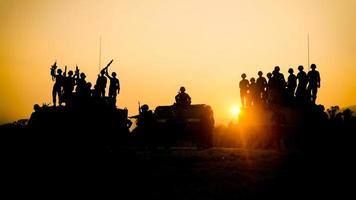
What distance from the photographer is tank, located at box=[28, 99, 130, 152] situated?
14.9m

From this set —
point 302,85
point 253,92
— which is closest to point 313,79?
point 302,85

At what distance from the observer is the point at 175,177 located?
331 inches

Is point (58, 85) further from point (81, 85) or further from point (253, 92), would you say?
point (253, 92)

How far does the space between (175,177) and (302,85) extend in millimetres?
10388

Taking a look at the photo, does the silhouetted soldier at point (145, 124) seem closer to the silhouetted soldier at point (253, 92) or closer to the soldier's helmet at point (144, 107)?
the soldier's helmet at point (144, 107)

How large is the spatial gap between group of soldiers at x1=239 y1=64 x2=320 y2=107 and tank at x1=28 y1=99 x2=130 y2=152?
220 inches

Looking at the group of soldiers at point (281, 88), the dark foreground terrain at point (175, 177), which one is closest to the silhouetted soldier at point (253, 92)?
the group of soldiers at point (281, 88)

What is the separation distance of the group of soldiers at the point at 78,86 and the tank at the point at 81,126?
1.15 metres

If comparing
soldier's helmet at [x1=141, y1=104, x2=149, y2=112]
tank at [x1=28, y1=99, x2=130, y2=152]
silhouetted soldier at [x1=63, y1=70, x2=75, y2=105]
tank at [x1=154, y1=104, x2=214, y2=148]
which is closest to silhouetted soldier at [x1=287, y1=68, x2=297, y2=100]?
tank at [x1=154, y1=104, x2=214, y2=148]

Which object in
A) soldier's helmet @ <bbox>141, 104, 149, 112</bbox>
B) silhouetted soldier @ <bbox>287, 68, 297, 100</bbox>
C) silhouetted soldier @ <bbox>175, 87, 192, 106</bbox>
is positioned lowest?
soldier's helmet @ <bbox>141, 104, 149, 112</bbox>

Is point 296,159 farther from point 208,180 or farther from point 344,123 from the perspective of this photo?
point 344,123

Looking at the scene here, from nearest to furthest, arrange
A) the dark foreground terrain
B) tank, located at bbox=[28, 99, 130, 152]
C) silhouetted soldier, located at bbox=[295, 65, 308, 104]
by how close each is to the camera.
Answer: the dark foreground terrain
tank, located at bbox=[28, 99, 130, 152]
silhouetted soldier, located at bbox=[295, 65, 308, 104]

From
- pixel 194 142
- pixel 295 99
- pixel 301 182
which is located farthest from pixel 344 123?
pixel 301 182

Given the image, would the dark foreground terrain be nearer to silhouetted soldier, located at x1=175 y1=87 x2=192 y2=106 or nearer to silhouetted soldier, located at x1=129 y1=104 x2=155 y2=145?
silhouetted soldier, located at x1=129 y1=104 x2=155 y2=145
